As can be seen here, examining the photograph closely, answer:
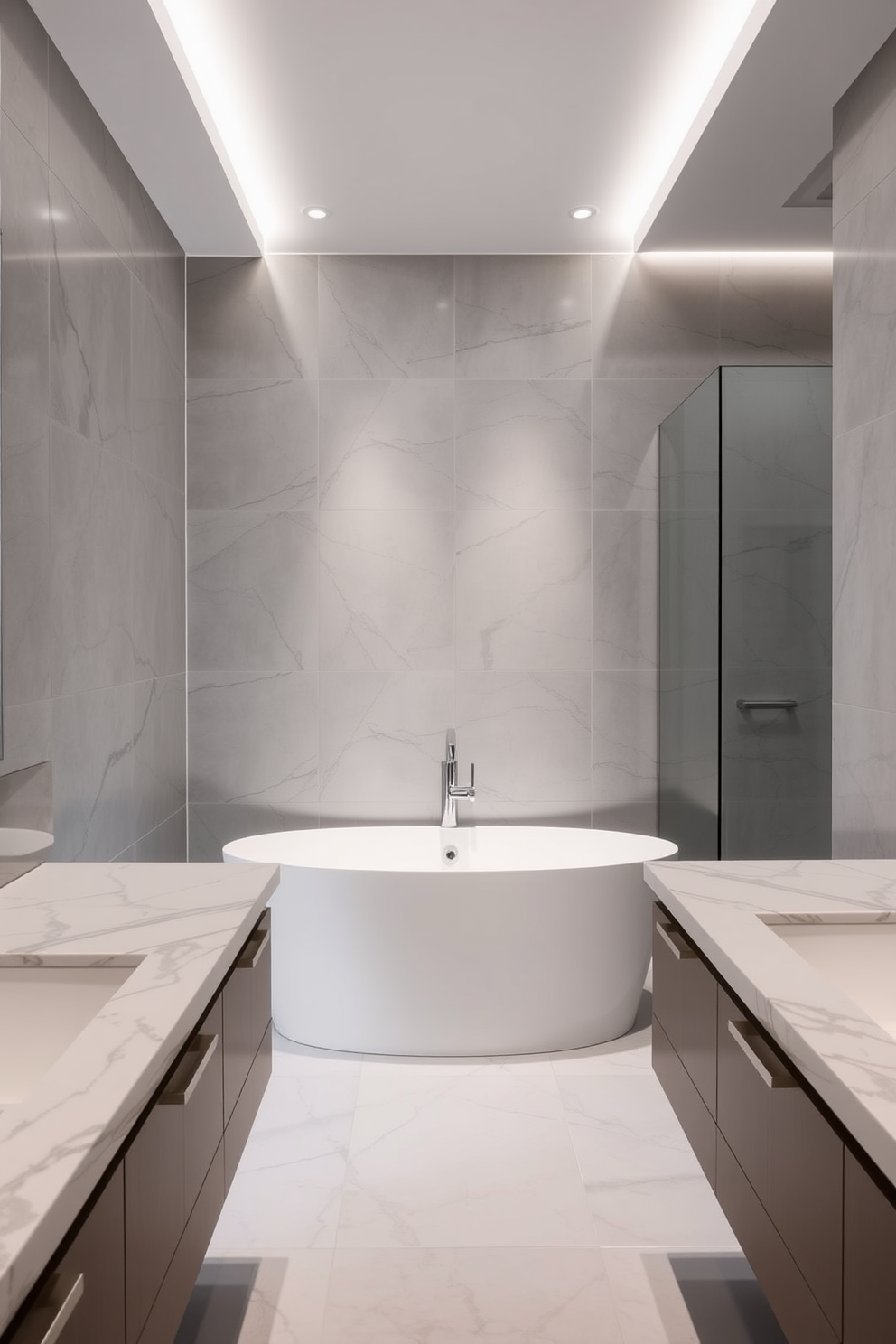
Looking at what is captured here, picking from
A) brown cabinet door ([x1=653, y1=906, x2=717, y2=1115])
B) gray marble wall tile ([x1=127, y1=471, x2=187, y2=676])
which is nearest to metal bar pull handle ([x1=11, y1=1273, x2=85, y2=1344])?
brown cabinet door ([x1=653, y1=906, x2=717, y2=1115])

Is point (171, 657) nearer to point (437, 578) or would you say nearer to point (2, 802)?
point (437, 578)

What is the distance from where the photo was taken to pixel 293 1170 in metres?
2.37

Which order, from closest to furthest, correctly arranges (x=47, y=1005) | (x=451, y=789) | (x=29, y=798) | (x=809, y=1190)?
1. (x=809, y=1190)
2. (x=47, y=1005)
3. (x=29, y=798)
4. (x=451, y=789)

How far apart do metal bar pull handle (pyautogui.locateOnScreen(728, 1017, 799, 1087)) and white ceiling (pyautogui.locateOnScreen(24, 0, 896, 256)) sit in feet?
6.90

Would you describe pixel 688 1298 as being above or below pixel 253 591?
below

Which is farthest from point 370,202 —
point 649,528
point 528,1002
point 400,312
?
point 528,1002

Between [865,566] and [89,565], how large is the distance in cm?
194

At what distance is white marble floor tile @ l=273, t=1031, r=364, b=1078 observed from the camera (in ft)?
9.43

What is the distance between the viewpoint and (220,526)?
3.84 meters

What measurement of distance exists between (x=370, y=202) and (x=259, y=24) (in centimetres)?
94

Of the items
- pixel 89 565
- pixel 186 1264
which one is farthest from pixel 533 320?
pixel 186 1264

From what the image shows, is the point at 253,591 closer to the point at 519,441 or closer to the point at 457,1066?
the point at 519,441

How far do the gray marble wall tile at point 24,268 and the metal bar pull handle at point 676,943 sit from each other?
1.65 metres

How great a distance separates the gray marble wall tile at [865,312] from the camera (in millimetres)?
2199
